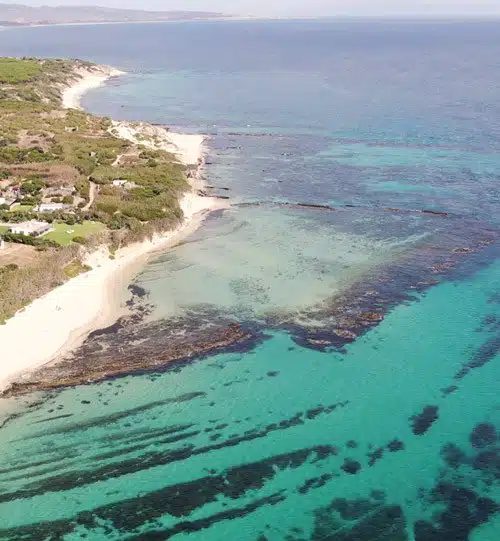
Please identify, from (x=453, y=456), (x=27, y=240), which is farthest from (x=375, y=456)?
(x=27, y=240)

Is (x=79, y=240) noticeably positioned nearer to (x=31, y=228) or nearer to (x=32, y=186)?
(x=31, y=228)

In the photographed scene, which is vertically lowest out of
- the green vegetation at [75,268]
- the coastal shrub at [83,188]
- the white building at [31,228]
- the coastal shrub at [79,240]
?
the green vegetation at [75,268]

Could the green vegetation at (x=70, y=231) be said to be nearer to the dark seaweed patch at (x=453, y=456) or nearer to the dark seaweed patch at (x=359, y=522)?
the dark seaweed patch at (x=359, y=522)

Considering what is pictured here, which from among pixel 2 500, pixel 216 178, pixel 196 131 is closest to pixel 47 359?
pixel 2 500

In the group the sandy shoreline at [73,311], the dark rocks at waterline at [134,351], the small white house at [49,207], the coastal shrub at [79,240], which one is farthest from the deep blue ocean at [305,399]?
the small white house at [49,207]

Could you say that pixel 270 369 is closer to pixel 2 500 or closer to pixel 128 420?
pixel 128 420

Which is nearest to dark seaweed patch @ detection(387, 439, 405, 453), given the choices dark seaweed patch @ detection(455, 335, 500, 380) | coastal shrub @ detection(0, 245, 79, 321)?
dark seaweed patch @ detection(455, 335, 500, 380)

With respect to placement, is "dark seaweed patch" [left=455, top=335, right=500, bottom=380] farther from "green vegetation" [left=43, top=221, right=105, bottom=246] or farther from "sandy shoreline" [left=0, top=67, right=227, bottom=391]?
"green vegetation" [left=43, top=221, right=105, bottom=246]
